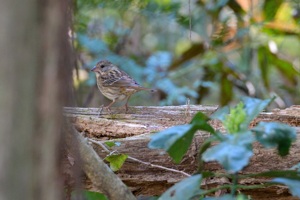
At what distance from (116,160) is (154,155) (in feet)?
0.71

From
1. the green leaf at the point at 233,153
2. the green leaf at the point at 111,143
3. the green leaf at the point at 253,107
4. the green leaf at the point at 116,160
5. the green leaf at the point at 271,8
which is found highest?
the green leaf at the point at 271,8

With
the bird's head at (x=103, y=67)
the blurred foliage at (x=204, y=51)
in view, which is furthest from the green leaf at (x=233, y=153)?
the blurred foliage at (x=204, y=51)

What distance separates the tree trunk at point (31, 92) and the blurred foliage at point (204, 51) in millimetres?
4828

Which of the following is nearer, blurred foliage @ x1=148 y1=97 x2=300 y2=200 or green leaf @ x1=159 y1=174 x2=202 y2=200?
blurred foliage @ x1=148 y1=97 x2=300 y2=200

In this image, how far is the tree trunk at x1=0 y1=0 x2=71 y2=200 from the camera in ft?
5.89

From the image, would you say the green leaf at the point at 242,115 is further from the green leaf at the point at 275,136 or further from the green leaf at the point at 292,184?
the green leaf at the point at 292,184

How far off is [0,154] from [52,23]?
0.36m

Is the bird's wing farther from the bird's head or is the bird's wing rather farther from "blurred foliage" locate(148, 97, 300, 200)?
"blurred foliage" locate(148, 97, 300, 200)

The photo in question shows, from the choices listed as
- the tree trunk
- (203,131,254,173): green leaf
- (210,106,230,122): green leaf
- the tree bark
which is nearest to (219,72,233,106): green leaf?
the tree bark

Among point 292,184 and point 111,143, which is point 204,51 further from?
point 292,184

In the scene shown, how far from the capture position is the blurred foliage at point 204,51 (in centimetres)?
706

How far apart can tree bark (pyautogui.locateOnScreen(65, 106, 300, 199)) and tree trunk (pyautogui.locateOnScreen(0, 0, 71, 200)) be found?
1.40 m

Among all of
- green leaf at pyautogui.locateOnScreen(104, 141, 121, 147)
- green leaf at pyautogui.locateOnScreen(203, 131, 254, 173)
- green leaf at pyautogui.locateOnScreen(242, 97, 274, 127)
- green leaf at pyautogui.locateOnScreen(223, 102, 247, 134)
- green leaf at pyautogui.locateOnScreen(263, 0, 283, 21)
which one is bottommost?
green leaf at pyautogui.locateOnScreen(104, 141, 121, 147)

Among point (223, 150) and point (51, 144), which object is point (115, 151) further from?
point (51, 144)
